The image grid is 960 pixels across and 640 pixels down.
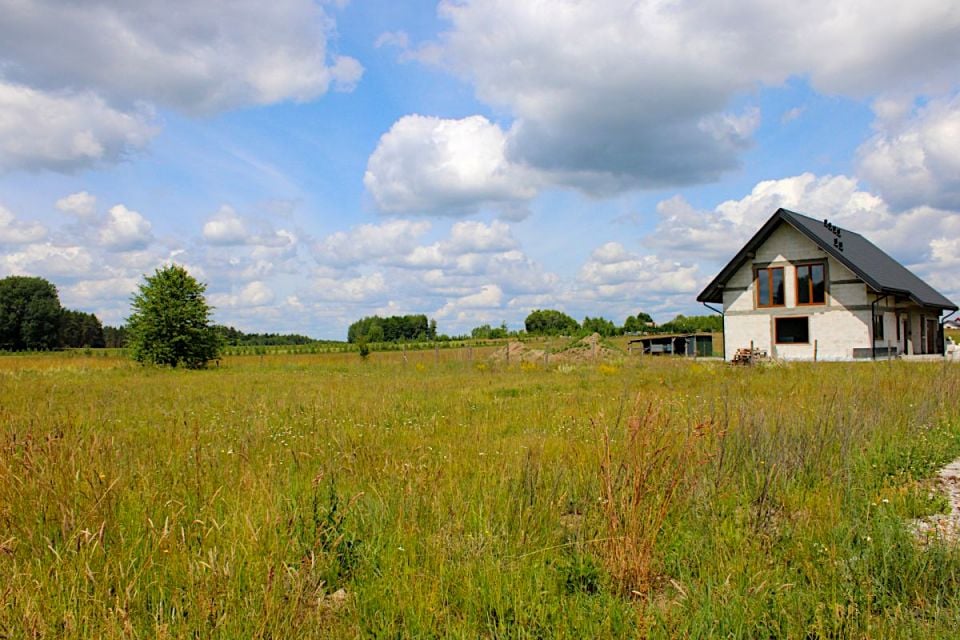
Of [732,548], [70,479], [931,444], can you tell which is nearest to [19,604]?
[70,479]

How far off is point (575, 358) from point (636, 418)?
27.1 metres

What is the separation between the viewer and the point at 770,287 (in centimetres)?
2705

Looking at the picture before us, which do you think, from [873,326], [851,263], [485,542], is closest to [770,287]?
[851,263]

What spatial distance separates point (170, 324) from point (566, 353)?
2316 centimetres

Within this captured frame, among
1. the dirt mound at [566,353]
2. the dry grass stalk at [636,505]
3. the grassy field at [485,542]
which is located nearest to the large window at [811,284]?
the dirt mound at [566,353]

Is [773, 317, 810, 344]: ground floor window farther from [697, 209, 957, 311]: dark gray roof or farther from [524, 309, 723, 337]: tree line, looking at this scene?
[524, 309, 723, 337]: tree line

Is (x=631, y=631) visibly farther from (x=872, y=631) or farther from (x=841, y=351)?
(x=841, y=351)

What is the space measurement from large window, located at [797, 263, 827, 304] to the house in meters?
0.04

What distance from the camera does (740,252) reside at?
2716 cm

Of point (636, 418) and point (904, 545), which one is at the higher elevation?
point (636, 418)

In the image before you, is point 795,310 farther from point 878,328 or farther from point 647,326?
point 647,326

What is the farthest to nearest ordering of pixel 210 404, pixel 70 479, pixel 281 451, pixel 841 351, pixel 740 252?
pixel 740 252
pixel 841 351
pixel 210 404
pixel 281 451
pixel 70 479

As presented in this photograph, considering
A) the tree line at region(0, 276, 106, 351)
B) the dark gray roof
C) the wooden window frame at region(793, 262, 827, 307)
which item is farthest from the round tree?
the tree line at region(0, 276, 106, 351)

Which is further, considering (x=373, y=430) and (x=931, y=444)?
(x=373, y=430)
